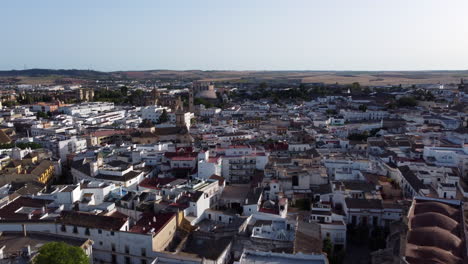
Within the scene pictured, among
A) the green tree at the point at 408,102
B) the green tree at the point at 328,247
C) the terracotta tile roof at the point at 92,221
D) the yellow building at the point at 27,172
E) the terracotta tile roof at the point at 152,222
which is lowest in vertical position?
the green tree at the point at 328,247

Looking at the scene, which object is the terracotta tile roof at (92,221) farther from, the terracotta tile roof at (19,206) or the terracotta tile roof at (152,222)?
the terracotta tile roof at (19,206)

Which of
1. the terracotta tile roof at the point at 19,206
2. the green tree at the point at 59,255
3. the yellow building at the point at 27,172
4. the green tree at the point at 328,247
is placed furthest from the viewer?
the yellow building at the point at 27,172

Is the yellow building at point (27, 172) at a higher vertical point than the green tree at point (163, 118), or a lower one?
lower

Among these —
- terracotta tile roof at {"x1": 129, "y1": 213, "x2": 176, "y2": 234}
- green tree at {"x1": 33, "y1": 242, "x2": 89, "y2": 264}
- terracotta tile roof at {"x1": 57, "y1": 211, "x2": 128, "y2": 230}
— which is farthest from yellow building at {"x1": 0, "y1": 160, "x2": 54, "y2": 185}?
green tree at {"x1": 33, "y1": 242, "x2": 89, "y2": 264}

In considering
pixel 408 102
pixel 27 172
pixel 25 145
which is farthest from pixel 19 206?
pixel 408 102

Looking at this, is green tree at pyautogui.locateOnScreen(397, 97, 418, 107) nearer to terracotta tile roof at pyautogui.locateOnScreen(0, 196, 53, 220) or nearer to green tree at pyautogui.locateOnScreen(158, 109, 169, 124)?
green tree at pyautogui.locateOnScreen(158, 109, 169, 124)

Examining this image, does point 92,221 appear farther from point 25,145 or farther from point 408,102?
point 408,102

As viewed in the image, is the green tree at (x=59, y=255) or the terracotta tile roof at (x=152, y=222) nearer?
the green tree at (x=59, y=255)

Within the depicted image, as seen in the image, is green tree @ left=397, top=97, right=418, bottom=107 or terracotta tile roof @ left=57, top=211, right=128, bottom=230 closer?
terracotta tile roof @ left=57, top=211, right=128, bottom=230

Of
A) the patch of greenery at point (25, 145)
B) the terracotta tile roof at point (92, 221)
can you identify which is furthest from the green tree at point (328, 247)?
the patch of greenery at point (25, 145)
